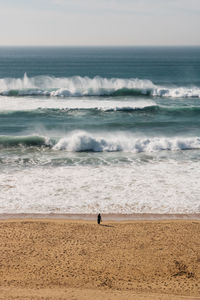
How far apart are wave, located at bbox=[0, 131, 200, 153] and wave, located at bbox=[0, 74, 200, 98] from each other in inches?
694

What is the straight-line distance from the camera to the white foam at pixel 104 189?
578 inches

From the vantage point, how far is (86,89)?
42.9 meters

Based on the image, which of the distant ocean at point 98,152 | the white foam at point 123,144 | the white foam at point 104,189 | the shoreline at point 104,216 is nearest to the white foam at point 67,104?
the distant ocean at point 98,152

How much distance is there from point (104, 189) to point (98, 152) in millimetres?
Answer: 6136

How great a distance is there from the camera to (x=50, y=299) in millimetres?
8859

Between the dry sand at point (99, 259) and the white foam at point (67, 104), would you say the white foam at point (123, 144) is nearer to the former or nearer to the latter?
the dry sand at point (99, 259)

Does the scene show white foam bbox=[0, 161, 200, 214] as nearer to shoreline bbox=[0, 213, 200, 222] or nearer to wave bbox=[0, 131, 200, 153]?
shoreline bbox=[0, 213, 200, 222]

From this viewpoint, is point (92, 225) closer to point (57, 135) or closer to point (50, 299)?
point (50, 299)

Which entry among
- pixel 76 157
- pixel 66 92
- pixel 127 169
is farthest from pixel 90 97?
pixel 127 169

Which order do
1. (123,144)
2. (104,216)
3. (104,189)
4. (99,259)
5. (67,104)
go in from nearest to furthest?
1. (99,259)
2. (104,216)
3. (104,189)
4. (123,144)
5. (67,104)

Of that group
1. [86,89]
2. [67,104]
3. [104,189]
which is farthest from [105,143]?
[86,89]

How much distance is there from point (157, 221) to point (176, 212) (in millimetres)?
1308

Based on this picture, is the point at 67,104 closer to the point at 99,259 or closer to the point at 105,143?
the point at 105,143

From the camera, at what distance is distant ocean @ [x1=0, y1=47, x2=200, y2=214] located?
15.3m
